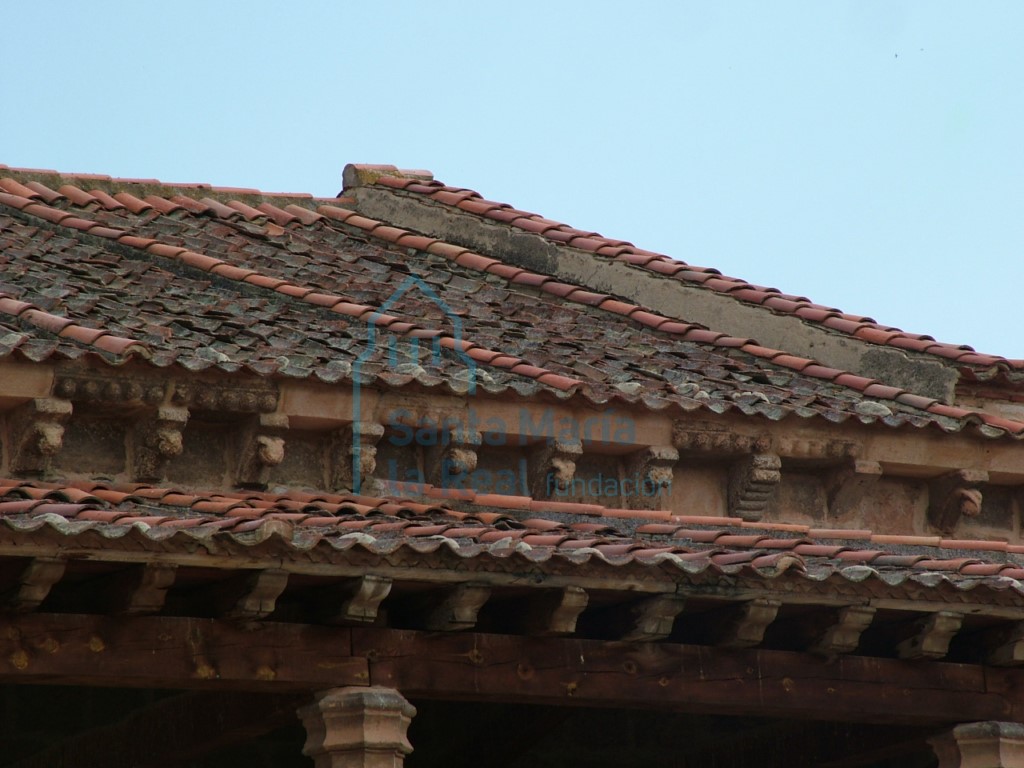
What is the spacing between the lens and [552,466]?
812 centimetres

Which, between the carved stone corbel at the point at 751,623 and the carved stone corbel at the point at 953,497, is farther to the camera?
the carved stone corbel at the point at 953,497

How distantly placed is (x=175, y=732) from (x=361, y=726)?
1230mm

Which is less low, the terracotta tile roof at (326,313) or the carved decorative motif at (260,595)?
the terracotta tile roof at (326,313)

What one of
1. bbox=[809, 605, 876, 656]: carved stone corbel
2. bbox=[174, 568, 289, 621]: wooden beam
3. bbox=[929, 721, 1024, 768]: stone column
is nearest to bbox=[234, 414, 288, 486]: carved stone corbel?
bbox=[174, 568, 289, 621]: wooden beam

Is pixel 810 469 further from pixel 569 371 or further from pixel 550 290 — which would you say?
pixel 550 290

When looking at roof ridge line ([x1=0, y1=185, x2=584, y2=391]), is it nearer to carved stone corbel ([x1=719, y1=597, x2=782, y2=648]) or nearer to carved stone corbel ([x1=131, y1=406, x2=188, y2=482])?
carved stone corbel ([x1=131, y1=406, x2=188, y2=482])

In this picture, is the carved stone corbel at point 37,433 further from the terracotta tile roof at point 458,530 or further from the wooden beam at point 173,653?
the wooden beam at point 173,653

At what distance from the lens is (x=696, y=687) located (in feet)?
22.4

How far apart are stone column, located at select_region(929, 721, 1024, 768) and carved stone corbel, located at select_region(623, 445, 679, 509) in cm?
177

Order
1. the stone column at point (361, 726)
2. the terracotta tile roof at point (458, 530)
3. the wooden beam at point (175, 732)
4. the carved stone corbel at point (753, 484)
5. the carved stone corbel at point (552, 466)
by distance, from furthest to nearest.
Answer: the carved stone corbel at point (753, 484) → the carved stone corbel at point (552, 466) → the wooden beam at point (175, 732) → the stone column at point (361, 726) → the terracotta tile roof at point (458, 530)

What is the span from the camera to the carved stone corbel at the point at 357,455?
25.4 feet

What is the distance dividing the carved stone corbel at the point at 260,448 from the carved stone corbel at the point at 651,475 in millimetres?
1703

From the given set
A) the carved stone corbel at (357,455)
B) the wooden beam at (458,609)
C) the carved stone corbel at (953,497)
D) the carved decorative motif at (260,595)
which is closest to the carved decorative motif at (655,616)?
the wooden beam at (458,609)

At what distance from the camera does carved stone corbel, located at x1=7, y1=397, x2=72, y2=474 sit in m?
7.21
